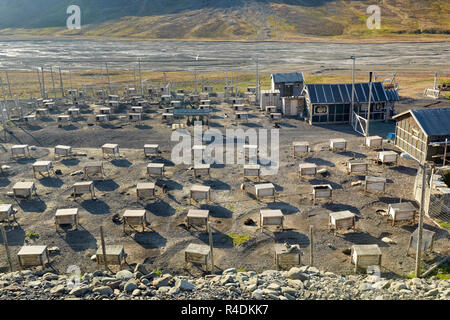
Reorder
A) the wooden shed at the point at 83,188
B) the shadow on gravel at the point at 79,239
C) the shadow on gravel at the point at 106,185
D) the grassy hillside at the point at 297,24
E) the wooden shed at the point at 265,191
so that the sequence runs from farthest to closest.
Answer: the grassy hillside at the point at 297,24 → the shadow on gravel at the point at 106,185 → the wooden shed at the point at 83,188 → the wooden shed at the point at 265,191 → the shadow on gravel at the point at 79,239

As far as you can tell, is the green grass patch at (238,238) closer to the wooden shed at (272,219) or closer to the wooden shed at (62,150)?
the wooden shed at (272,219)

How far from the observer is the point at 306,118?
52719 mm

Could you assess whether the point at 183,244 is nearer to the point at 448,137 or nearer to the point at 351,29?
the point at 448,137

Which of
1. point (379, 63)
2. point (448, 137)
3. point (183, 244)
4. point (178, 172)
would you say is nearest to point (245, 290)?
A: point (183, 244)

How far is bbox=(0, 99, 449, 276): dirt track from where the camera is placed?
23.5 meters

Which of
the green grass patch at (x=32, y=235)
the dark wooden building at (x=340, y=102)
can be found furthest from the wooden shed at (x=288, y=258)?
the dark wooden building at (x=340, y=102)

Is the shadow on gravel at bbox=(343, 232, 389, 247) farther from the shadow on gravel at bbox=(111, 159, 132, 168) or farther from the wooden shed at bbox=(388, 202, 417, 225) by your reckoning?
the shadow on gravel at bbox=(111, 159, 132, 168)

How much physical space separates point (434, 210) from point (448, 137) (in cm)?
1114

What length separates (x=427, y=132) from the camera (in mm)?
35375

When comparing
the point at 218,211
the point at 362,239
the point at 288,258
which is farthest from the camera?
the point at 218,211

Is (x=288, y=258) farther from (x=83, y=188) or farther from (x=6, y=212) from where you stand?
(x=6, y=212)

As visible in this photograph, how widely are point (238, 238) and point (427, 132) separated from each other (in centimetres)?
2009

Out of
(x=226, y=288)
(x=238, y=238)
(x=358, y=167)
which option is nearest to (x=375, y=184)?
(x=358, y=167)

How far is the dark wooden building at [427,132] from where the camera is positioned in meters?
35.3
